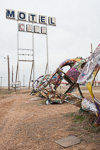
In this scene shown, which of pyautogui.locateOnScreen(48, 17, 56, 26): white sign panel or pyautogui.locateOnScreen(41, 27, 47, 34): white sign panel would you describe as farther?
pyautogui.locateOnScreen(48, 17, 56, 26): white sign panel

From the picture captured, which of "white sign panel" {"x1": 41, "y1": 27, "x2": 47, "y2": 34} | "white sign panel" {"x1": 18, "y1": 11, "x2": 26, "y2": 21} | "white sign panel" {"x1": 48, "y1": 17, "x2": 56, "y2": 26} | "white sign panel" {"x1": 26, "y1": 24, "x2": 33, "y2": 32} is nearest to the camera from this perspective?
"white sign panel" {"x1": 18, "y1": 11, "x2": 26, "y2": 21}

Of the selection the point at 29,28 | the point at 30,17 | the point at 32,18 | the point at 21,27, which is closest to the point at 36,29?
the point at 29,28

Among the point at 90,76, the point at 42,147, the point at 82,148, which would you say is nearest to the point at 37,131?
the point at 42,147

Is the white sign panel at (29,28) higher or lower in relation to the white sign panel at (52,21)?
lower

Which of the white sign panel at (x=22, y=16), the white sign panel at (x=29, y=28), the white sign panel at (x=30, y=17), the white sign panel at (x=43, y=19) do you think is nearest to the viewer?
the white sign panel at (x=30, y=17)

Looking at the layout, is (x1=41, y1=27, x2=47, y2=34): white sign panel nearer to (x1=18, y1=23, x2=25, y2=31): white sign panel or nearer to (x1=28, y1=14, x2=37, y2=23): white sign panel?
(x1=28, y1=14, x2=37, y2=23): white sign panel

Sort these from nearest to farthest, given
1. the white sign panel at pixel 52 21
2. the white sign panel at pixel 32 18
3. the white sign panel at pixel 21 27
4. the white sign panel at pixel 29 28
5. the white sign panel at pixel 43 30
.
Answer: the white sign panel at pixel 21 27
the white sign panel at pixel 32 18
the white sign panel at pixel 29 28
the white sign panel at pixel 43 30
the white sign panel at pixel 52 21

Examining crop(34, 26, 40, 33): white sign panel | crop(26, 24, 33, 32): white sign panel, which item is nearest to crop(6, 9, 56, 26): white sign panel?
crop(26, 24, 33, 32): white sign panel

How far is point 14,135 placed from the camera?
14.8ft

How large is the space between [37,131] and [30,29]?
2643 centimetres

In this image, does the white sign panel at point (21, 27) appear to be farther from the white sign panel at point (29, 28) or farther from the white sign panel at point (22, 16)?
the white sign panel at point (22, 16)

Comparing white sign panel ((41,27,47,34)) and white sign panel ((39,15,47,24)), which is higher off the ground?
white sign panel ((39,15,47,24))

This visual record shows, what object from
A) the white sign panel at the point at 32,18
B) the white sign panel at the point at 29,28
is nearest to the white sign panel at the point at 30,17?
the white sign panel at the point at 32,18

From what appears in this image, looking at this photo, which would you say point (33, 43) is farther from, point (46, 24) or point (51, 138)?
point (51, 138)
